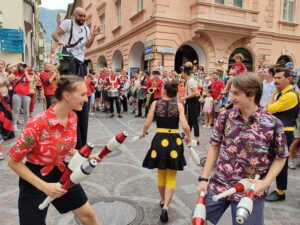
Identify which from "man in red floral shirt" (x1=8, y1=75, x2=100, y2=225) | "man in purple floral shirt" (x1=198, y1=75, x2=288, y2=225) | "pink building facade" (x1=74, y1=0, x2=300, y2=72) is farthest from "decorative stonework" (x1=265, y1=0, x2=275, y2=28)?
"man in red floral shirt" (x1=8, y1=75, x2=100, y2=225)

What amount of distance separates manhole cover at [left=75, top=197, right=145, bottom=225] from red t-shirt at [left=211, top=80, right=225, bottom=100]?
7144 millimetres

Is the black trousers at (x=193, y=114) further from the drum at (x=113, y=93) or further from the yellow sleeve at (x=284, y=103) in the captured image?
the drum at (x=113, y=93)

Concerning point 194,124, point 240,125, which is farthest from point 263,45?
point 240,125

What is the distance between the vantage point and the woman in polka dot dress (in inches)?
149

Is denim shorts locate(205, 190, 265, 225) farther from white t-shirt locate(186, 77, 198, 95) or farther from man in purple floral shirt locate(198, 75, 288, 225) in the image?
white t-shirt locate(186, 77, 198, 95)

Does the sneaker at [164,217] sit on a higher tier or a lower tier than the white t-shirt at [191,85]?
lower

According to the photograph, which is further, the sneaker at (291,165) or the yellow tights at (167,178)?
the sneaker at (291,165)

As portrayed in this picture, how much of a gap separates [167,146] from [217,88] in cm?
716

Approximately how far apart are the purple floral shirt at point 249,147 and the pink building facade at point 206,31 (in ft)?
48.3

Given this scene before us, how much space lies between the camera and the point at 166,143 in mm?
3873

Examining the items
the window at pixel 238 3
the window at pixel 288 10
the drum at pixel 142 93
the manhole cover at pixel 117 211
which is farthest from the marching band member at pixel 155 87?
the window at pixel 288 10

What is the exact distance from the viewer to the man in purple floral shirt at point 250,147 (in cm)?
230

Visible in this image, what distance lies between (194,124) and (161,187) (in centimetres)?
382

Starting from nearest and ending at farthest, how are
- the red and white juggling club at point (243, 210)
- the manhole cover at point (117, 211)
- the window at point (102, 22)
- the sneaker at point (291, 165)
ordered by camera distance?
the red and white juggling club at point (243, 210) → the manhole cover at point (117, 211) → the sneaker at point (291, 165) → the window at point (102, 22)
